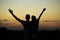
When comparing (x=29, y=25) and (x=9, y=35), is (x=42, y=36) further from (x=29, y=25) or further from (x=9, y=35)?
(x=29, y=25)

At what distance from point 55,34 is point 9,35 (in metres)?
1.56

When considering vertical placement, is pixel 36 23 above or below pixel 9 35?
above

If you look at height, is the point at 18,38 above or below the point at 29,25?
below

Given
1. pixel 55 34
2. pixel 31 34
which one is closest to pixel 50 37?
pixel 55 34

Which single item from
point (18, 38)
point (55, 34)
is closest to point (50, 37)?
point (55, 34)

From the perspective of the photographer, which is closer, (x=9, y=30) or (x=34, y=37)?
(x=34, y=37)

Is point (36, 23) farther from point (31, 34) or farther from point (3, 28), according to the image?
point (3, 28)

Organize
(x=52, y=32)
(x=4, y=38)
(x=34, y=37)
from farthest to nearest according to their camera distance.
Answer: (x=52, y=32) → (x=4, y=38) → (x=34, y=37)

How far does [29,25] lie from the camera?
14.1ft

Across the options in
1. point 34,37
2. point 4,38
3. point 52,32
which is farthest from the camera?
point 52,32

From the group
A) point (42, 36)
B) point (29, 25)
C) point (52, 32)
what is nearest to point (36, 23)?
point (29, 25)

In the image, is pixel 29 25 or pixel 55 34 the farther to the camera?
pixel 55 34

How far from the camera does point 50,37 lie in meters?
7.23

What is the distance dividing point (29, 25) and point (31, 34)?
0.18 m
